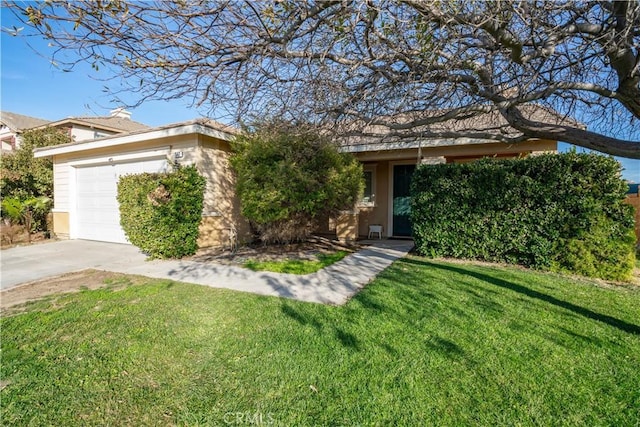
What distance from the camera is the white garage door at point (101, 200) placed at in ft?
33.5

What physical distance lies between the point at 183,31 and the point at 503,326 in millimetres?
4944

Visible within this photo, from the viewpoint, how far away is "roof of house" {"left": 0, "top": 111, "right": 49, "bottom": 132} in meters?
21.1

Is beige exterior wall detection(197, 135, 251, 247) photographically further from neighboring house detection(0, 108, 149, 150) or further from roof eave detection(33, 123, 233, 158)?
neighboring house detection(0, 108, 149, 150)

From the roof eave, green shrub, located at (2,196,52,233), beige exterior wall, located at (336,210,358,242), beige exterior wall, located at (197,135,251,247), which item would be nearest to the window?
beige exterior wall, located at (336,210,358,242)

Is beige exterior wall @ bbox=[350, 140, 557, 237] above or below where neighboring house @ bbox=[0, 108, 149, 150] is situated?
below

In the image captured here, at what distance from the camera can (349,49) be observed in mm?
4293

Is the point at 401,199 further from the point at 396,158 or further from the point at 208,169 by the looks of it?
the point at 208,169

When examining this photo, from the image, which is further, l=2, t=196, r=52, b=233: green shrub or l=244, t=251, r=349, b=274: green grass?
l=2, t=196, r=52, b=233: green shrub

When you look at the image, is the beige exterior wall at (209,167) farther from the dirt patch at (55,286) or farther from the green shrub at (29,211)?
the dirt patch at (55,286)

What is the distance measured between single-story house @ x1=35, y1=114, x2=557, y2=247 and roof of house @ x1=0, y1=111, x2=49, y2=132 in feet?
46.9

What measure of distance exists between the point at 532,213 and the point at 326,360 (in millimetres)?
6018

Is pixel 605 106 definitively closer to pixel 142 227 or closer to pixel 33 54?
pixel 33 54

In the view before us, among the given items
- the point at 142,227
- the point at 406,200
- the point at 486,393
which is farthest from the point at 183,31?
the point at 406,200

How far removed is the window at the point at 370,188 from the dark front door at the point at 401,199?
2.64 feet
